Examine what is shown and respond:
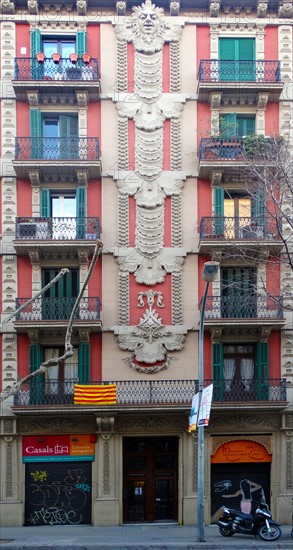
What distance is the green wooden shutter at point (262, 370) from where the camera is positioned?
25.9 meters

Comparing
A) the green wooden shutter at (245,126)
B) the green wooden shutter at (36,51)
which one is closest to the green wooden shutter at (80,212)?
the green wooden shutter at (36,51)

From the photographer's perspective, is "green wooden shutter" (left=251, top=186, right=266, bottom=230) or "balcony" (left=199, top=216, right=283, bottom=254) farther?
"balcony" (left=199, top=216, right=283, bottom=254)

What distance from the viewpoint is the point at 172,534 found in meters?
23.7

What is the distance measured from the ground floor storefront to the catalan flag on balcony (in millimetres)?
481

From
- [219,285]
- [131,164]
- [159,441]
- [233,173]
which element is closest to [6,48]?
[131,164]

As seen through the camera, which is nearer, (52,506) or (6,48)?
(52,506)

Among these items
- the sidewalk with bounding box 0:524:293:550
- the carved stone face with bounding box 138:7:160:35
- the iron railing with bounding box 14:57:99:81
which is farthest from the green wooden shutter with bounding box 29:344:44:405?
the carved stone face with bounding box 138:7:160:35

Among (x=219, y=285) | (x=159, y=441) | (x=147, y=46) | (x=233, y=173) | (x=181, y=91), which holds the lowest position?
(x=159, y=441)

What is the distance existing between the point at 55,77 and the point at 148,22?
4.19m

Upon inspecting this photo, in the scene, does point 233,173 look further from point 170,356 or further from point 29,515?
point 29,515

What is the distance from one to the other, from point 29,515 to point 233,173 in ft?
47.3

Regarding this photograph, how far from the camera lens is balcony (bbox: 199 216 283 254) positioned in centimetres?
2603

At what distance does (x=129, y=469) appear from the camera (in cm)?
2636

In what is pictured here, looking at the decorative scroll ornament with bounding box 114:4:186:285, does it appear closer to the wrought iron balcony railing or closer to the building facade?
the building facade
